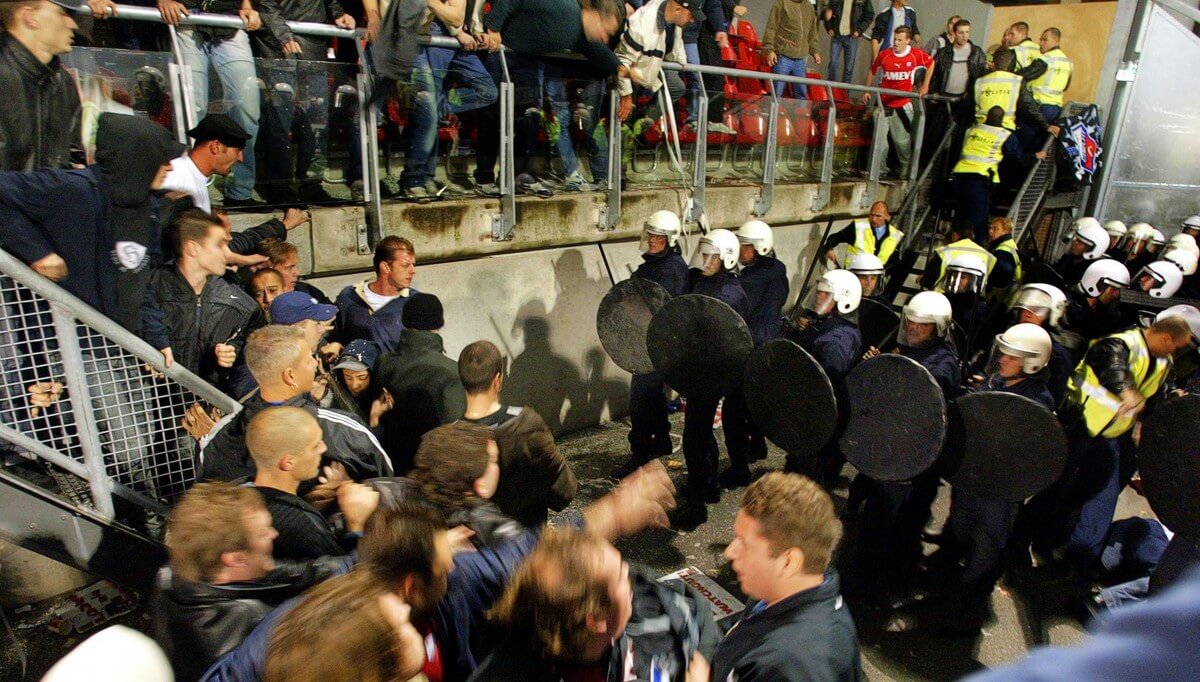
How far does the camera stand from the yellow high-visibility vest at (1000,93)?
9555 millimetres

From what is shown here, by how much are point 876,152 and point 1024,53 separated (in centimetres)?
246

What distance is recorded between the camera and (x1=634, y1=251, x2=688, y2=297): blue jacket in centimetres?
608

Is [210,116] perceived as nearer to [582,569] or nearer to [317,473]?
[317,473]

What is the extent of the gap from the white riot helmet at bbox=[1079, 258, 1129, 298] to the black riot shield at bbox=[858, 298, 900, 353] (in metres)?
2.13

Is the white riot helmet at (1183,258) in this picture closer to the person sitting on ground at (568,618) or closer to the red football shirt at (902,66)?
the red football shirt at (902,66)

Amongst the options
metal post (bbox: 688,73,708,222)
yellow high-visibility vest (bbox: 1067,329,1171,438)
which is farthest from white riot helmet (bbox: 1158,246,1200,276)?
metal post (bbox: 688,73,708,222)

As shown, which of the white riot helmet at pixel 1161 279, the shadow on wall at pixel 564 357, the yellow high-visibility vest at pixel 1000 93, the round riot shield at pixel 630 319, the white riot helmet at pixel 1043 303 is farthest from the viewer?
the yellow high-visibility vest at pixel 1000 93

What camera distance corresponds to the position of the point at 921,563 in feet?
16.2

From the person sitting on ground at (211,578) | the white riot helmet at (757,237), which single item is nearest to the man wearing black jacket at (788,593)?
the person sitting on ground at (211,578)

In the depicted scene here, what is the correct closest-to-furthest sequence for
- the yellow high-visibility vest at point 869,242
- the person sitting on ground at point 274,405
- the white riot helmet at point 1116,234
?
the person sitting on ground at point 274,405 < the yellow high-visibility vest at point 869,242 < the white riot helmet at point 1116,234

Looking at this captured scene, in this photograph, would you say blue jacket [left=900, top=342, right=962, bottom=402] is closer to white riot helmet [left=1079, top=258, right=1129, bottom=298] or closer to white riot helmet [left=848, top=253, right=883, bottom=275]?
white riot helmet [left=848, top=253, right=883, bottom=275]

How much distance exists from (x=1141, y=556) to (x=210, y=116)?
6059 millimetres

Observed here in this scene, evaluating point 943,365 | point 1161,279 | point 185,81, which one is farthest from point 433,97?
point 1161,279

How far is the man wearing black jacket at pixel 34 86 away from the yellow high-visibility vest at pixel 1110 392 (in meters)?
5.81
